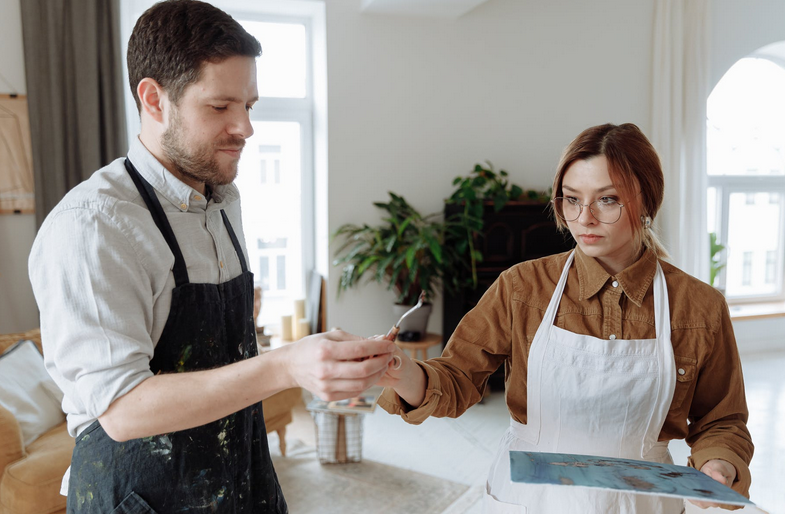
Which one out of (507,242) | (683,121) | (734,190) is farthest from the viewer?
(734,190)

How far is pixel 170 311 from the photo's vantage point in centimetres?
105

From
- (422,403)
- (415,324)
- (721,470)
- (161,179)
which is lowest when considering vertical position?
(415,324)

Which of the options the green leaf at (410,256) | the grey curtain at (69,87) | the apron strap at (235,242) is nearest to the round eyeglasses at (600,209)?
the apron strap at (235,242)

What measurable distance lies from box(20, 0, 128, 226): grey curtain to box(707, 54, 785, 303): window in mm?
5019

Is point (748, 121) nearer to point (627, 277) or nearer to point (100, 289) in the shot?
point (627, 277)

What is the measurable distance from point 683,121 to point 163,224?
509 centimetres

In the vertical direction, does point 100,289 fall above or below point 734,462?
above

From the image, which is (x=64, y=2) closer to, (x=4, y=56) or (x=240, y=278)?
(x=4, y=56)

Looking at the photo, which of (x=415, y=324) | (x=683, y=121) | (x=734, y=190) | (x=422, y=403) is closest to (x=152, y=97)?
(x=422, y=403)

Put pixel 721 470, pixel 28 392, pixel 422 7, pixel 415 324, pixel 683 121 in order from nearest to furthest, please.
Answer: pixel 721 470 → pixel 28 392 → pixel 422 7 → pixel 415 324 → pixel 683 121

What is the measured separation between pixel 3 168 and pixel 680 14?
503 cm

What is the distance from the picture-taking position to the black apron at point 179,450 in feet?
3.43

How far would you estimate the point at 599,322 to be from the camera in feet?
4.60

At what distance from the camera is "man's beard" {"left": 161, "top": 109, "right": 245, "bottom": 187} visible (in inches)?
43.0
